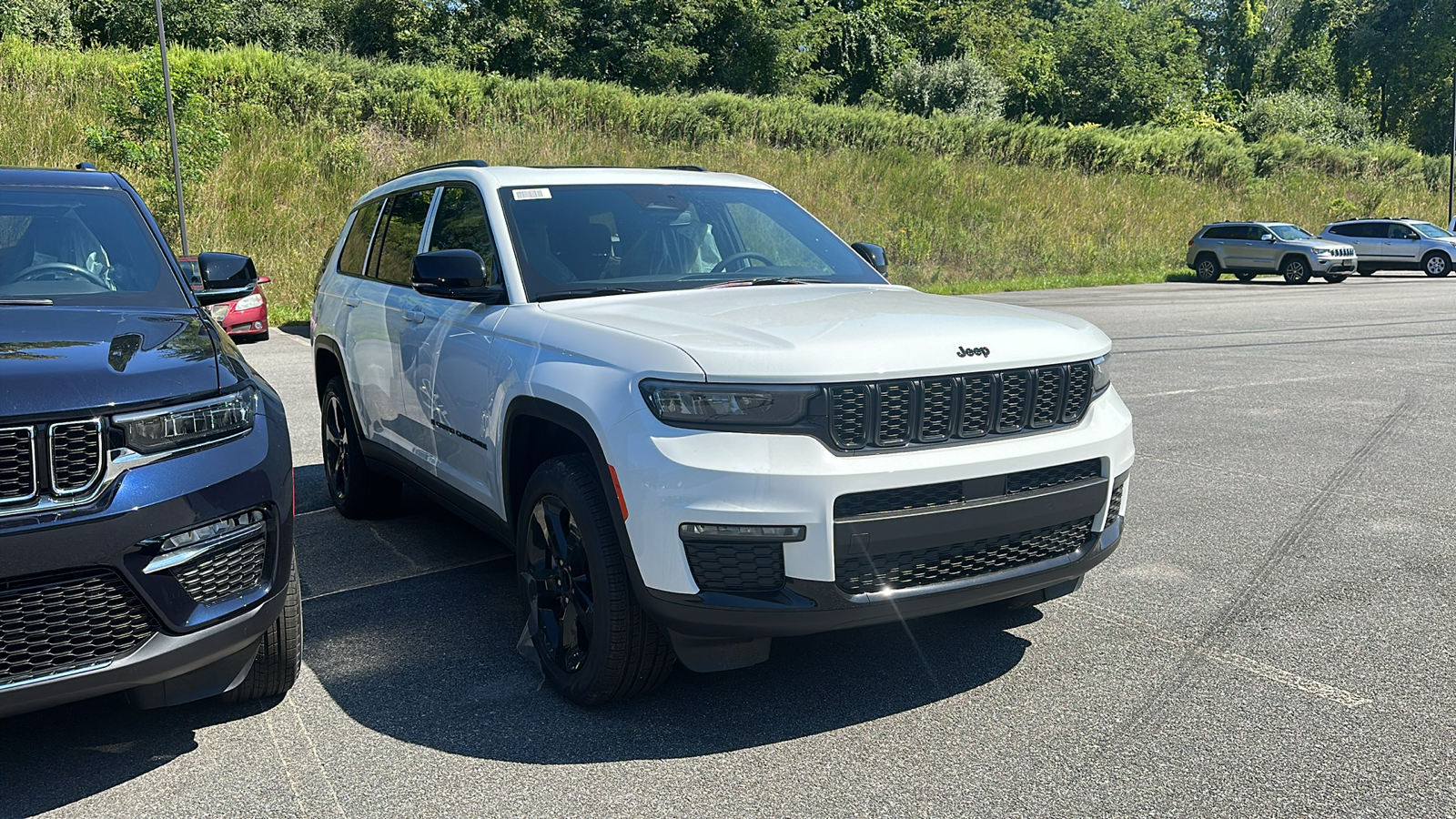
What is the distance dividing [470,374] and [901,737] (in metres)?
2.13

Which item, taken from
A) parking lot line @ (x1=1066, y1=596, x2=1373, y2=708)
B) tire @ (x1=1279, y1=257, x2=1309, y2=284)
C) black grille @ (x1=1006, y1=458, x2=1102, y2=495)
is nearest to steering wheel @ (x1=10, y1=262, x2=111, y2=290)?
black grille @ (x1=1006, y1=458, x2=1102, y2=495)

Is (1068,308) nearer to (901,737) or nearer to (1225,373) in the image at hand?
(1225,373)

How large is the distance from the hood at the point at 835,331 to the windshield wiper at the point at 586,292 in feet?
0.26

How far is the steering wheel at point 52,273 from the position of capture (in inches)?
169

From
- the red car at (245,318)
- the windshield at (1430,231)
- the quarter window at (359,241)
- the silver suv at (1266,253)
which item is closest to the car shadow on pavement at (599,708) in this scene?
the quarter window at (359,241)

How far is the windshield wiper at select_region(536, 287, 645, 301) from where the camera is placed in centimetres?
432

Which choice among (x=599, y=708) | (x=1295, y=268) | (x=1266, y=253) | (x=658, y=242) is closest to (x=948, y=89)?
(x=1266, y=253)

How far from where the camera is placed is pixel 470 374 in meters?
4.45

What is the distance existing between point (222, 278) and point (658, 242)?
184 centimetres

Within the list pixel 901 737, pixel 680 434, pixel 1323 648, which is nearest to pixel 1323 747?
pixel 1323 648

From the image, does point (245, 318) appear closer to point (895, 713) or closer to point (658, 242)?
point (658, 242)

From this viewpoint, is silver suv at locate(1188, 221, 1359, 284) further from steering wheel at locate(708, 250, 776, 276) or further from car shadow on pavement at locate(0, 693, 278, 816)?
car shadow on pavement at locate(0, 693, 278, 816)

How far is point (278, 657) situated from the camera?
3.63m

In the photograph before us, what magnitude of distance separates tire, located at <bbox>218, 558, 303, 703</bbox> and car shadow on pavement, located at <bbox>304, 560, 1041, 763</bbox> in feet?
0.72
